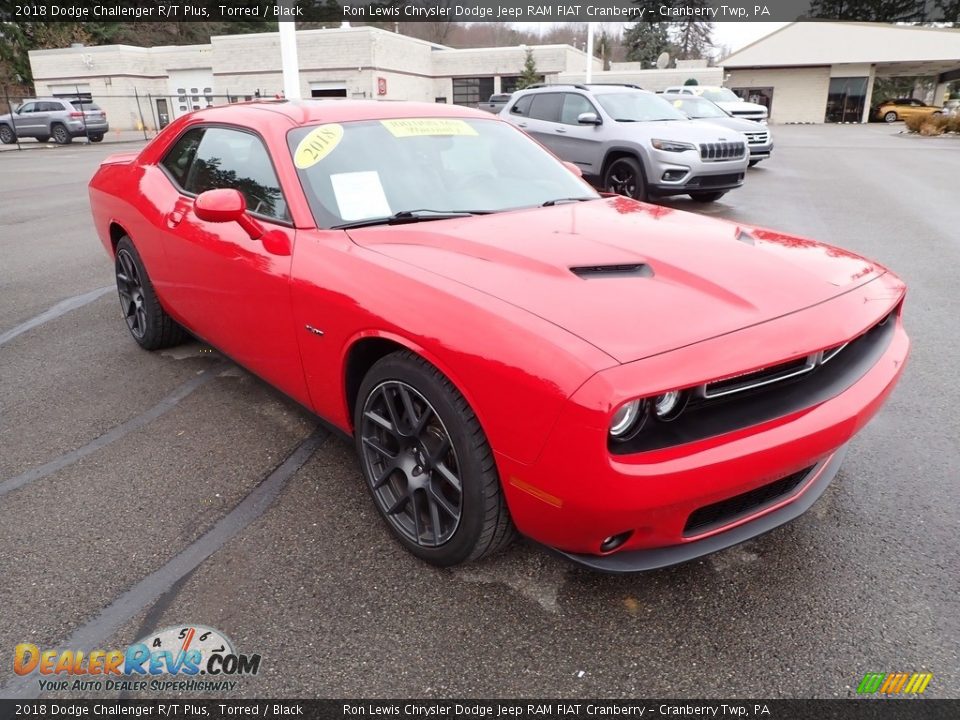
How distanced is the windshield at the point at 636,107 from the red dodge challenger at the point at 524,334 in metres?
7.25


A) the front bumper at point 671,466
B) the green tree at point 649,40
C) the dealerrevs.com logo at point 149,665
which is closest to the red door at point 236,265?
the dealerrevs.com logo at point 149,665

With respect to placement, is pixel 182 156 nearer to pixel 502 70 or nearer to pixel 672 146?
pixel 672 146

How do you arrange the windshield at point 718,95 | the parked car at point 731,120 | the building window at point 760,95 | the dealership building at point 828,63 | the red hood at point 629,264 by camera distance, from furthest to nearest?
the building window at point 760,95
the dealership building at point 828,63
the windshield at point 718,95
the parked car at point 731,120
the red hood at point 629,264

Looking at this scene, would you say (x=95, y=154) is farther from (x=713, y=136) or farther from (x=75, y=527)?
(x=75, y=527)

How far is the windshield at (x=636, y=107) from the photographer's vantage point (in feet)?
33.0

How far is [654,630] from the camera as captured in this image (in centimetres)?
214

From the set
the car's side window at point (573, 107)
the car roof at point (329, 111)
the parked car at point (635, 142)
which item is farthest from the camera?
the car's side window at point (573, 107)

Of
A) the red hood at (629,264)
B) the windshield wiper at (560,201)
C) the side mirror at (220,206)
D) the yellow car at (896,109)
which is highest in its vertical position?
the side mirror at (220,206)

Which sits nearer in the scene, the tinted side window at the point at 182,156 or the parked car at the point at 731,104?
the tinted side window at the point at 182,156

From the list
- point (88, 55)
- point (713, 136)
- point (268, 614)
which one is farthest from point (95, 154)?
point (88, 55)

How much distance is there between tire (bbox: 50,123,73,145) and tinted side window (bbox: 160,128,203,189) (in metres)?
26.3

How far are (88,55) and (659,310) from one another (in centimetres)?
5167

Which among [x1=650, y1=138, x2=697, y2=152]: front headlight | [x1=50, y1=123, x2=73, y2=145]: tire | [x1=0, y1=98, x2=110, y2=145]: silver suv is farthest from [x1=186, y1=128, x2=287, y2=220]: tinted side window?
[x1=50, y1=123, x2=73, y2=145]: tire

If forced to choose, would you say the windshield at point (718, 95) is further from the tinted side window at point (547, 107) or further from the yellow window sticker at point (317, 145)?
the yellow window sticker at point (317, 145)
